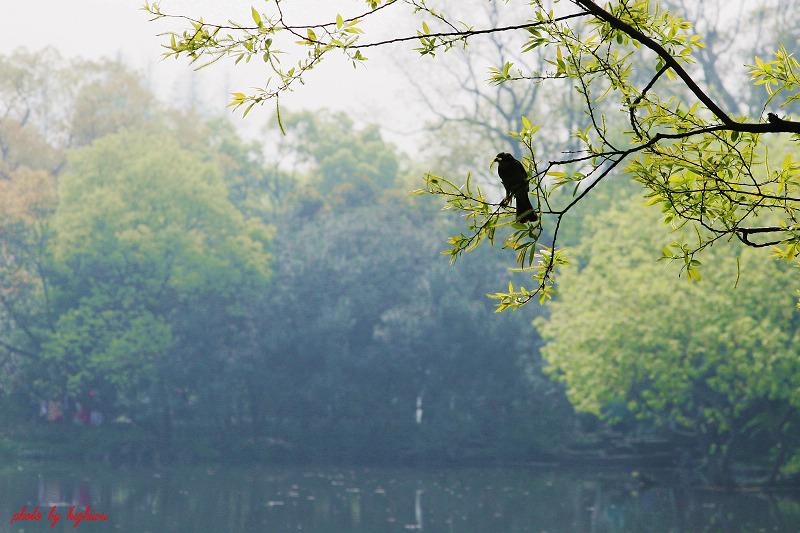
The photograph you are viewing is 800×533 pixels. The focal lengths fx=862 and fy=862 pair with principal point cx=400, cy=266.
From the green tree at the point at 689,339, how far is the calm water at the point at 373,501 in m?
2.09

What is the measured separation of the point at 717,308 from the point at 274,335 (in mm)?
15383

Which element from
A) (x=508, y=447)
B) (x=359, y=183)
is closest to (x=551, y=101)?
(x=359, y=183)

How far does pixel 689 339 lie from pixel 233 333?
16.1m

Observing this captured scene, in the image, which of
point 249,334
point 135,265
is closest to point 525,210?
point 249,334

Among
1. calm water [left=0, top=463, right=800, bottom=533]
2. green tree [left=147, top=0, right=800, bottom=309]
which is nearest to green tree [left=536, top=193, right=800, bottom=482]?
calm water [left=0, top=463, right=800, bottom=533]

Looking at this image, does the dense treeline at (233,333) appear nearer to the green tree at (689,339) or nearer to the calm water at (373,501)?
the calm water at (373,501)

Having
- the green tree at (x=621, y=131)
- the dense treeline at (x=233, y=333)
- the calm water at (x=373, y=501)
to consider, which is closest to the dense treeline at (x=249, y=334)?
the dense treeline at (x=233, y=333)

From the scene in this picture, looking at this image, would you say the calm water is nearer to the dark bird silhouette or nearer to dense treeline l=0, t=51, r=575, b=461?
dense treeline l=0, t=51, r=575, b=461

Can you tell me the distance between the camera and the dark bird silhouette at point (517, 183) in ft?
10.5

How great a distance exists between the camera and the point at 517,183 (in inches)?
126

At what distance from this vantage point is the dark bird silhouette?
3.19 meters

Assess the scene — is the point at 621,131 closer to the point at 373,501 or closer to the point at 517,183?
the point at 517,183

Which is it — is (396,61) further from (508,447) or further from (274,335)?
(508,447)

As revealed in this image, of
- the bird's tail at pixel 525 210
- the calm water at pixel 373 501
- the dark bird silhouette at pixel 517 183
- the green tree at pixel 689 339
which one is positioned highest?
the green tree at pixel 689 339
